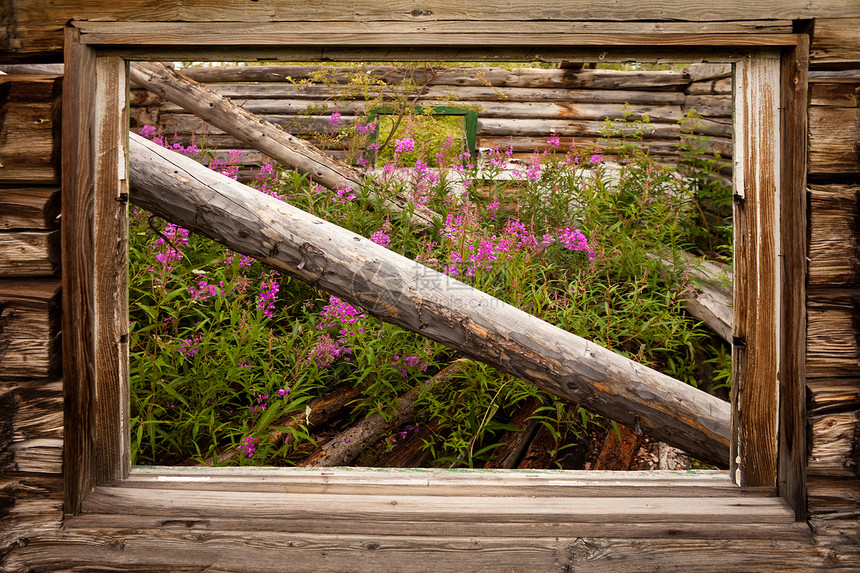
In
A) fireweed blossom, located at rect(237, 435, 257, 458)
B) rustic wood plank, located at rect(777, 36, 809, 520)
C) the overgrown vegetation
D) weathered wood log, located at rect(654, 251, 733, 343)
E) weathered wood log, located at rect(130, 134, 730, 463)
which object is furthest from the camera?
weathered wood log, located at rect(654, 251, 733, 343)

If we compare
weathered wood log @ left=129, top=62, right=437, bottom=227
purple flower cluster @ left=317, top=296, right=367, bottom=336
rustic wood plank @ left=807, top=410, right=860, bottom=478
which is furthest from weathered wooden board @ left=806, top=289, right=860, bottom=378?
weathered wood log @ left=129, top=62, right=437, bottom=227

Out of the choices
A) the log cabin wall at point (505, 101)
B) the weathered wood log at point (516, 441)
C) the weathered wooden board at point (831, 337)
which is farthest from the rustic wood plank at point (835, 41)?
the log cabin wall at point (505, 101)

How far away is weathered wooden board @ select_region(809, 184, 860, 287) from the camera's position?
1470 millimetres

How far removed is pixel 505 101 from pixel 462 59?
5.70 m

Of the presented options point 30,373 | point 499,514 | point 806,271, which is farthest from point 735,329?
point 30,373

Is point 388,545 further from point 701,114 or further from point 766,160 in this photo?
point 701,114

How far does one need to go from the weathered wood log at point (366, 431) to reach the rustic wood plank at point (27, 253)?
5.42 feet

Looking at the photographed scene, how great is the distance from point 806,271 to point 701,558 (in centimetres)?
81

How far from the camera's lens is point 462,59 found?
59.9 inches

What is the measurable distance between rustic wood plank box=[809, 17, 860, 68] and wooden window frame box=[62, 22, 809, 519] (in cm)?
5

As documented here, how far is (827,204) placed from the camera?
1.47 m

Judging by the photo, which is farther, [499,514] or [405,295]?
[405,295]

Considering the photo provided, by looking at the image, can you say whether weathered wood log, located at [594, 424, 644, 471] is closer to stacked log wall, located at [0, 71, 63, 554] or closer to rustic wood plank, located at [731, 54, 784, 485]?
rustic wood plank, located at [731, 54, 784, 485]

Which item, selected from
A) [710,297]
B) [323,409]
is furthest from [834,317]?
[710,297]
